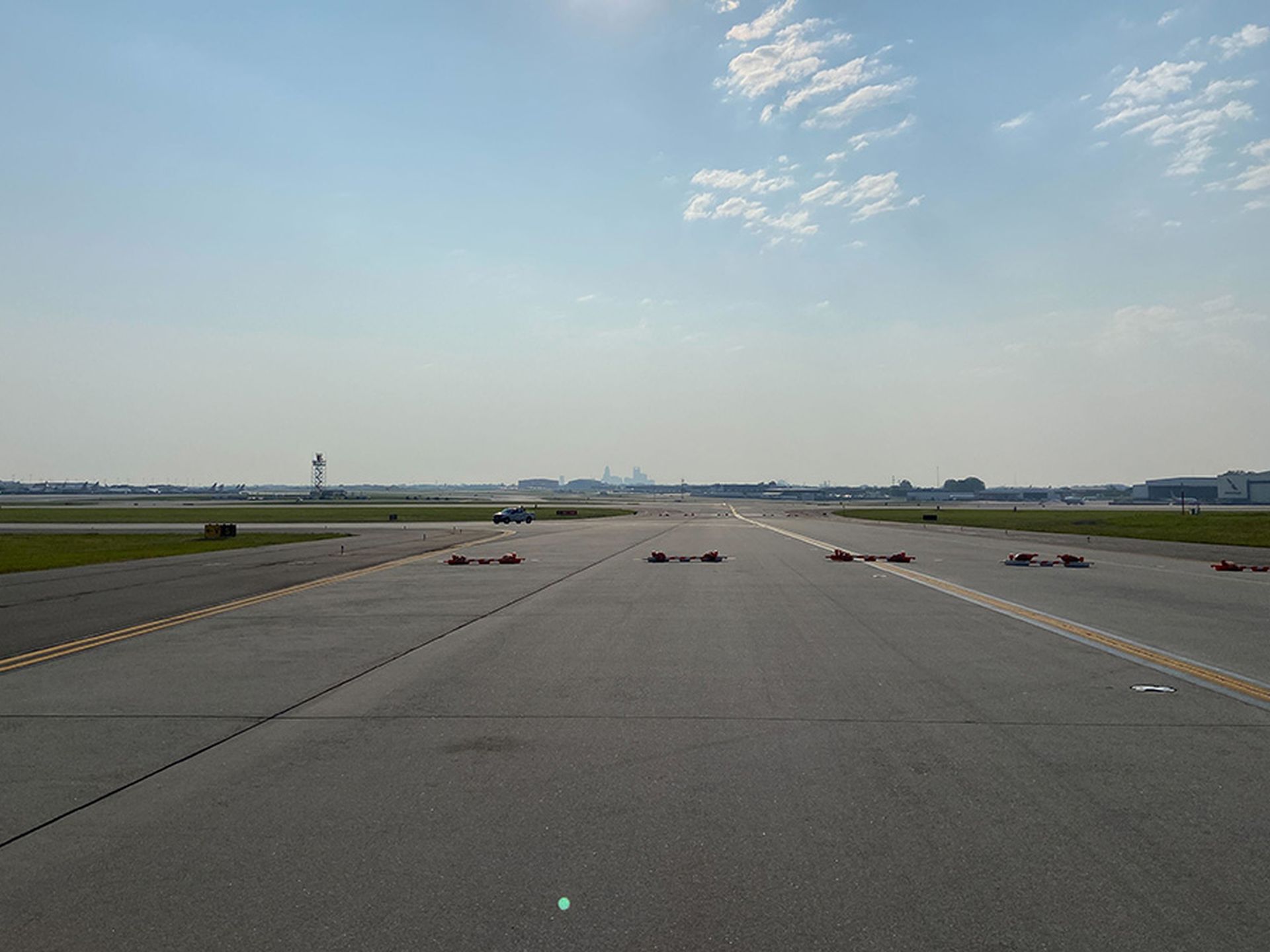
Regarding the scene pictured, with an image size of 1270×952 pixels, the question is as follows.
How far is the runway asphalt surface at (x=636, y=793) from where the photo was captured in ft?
14.9

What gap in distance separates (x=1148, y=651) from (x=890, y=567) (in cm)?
1479

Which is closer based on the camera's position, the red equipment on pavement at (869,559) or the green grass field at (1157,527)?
the red equipment on pavement at (869,559)

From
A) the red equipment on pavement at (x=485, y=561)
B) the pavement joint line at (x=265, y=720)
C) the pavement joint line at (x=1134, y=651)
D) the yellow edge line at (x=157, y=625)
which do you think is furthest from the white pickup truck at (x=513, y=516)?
the pavement joint line at (x=1134, y=651)

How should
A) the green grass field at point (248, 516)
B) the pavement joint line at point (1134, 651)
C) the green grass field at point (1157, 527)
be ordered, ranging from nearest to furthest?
the pavement joint line at point (1134, 651) → the green grass field at point (1157, 527) → the green grass field at point (248, 516)

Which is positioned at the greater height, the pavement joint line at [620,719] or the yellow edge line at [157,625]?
the pavement joint line at [620,719]

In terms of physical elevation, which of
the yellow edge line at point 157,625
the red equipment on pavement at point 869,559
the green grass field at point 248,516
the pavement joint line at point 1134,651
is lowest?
the yellow edge line at point 157,625

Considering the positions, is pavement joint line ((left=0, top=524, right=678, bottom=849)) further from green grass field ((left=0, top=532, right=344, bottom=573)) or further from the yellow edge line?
green grass field ((left=0, top=532, right=344, bottom=573))

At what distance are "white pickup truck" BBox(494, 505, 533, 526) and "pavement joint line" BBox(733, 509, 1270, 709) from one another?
5210 centimetres

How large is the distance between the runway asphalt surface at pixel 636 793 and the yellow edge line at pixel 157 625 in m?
0.46

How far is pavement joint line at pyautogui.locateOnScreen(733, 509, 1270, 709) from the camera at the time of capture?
1000 centimetres

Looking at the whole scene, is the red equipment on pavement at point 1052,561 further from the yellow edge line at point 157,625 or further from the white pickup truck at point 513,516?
the white pickup truck at point 513,516

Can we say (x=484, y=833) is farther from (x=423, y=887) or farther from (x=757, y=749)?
(x=757, y=749)

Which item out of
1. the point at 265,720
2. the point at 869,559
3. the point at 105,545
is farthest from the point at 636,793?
the point at 105,545

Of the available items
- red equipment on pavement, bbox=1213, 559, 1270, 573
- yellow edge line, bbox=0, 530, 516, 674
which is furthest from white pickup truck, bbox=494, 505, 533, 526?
red equipment on pavement, bbox=1213, 559, 1270, 573
